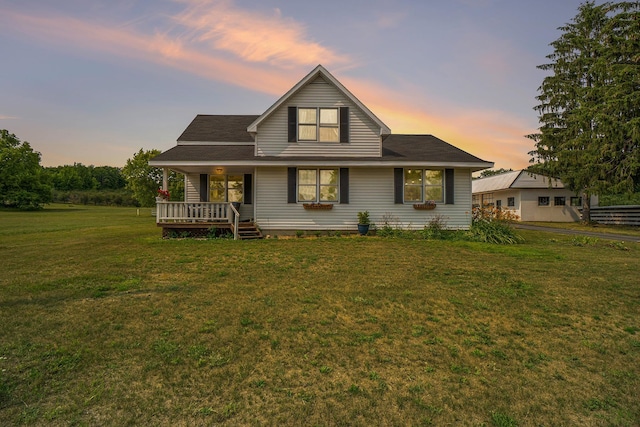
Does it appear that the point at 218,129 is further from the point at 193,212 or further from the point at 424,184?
the point at 424,184

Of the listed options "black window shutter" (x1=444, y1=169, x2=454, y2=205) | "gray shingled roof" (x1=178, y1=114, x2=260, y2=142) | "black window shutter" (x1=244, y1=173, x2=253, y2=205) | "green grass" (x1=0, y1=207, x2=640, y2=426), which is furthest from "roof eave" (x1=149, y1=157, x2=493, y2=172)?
"green grass" (x1=0, y1=207, x2=640, y2=426)

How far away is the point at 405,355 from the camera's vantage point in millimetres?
4160

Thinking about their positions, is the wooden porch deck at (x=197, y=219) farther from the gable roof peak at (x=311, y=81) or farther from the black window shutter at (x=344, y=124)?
the black window shutter at (x=344, y=124)

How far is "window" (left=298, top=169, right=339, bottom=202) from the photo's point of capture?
15039 millimetres

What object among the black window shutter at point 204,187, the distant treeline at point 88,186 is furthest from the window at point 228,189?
the distant treeline at point 88,186

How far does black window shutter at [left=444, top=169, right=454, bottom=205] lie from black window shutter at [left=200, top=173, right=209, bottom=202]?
11.9 metres

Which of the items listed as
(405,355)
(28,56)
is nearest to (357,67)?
(405,355)

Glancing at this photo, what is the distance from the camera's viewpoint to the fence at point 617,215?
958 inches

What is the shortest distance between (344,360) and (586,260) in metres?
10.2

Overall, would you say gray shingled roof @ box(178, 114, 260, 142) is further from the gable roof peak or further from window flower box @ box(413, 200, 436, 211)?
window flower box @ box(413, 200, 436, 211)

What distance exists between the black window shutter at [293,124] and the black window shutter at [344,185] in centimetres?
271

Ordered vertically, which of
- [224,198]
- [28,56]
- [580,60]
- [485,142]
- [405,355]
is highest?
[580,60]

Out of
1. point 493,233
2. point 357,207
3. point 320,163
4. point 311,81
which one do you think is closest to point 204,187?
point 320,163

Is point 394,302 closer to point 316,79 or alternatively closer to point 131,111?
point 316,79
